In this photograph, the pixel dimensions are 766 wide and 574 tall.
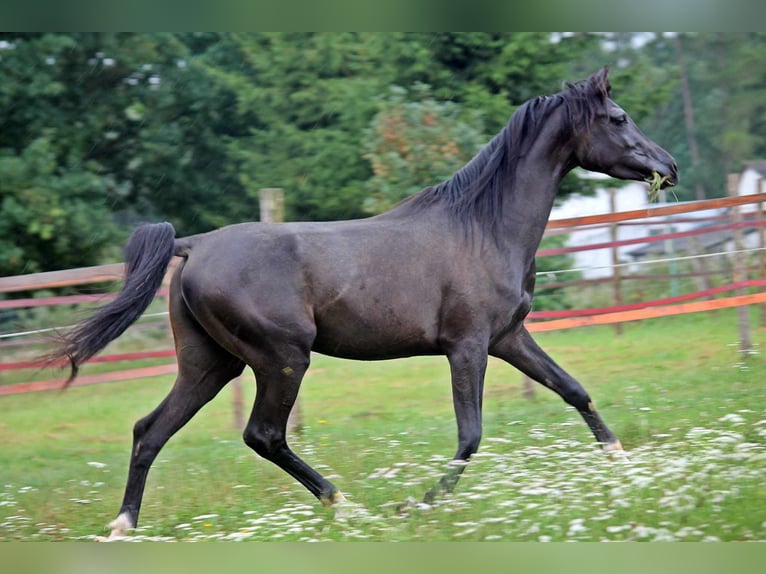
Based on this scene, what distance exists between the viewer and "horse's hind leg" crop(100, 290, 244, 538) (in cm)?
518

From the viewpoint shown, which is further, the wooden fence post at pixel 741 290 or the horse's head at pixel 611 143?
the wooden fence post at pixel 741 290

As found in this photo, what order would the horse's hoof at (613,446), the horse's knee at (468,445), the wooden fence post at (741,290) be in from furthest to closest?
the wooden fence post at (741,290)
the horse's hoof at (613,446)
the horse's knee at (468,445)

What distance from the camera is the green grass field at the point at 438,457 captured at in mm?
4605

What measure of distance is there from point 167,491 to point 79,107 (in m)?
9.49

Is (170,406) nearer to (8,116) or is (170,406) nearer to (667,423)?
(667,423)

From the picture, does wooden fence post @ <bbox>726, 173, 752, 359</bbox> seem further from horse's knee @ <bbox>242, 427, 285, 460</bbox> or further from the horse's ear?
horse's knee @ <bbox>242, 427, 285, 460</bbox>

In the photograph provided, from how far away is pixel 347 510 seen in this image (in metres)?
5.08

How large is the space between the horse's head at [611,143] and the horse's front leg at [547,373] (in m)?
1.16

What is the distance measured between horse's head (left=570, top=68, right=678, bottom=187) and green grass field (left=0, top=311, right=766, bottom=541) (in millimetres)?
1679

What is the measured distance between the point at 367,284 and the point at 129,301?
1323mm

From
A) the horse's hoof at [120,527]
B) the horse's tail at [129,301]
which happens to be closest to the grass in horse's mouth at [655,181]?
the horse's tail at [129,301]

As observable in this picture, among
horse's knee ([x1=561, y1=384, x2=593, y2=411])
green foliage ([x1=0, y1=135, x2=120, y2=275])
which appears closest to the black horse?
horse's knee ([x1=561, y1=384, x2=593, y2=411])

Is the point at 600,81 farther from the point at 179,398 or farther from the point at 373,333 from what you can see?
the point at 179,398

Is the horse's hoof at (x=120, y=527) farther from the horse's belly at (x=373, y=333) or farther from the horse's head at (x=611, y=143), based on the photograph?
the horse's head at (x=611, y=143)
